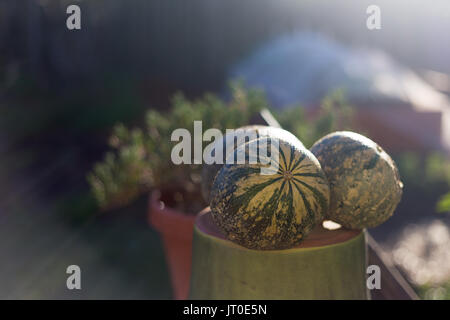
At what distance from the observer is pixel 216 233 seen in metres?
1.92

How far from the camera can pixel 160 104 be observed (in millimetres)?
7930

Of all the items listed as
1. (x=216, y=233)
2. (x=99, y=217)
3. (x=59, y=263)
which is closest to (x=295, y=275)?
(x=216, y=233)

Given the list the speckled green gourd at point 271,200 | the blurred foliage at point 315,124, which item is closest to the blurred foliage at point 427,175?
the blurred foliage at point 315,124

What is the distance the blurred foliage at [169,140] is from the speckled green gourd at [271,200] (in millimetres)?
1385

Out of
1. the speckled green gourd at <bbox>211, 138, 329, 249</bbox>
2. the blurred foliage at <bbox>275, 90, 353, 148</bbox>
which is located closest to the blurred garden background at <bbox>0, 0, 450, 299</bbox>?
the blurred foliage at <bbox>275, 90, 353, 148</bbox>

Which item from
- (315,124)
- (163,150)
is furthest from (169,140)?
(315,124)

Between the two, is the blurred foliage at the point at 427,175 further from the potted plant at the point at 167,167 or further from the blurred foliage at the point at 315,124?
the potted plant at the point at 167,167

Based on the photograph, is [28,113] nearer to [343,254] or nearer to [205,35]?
[205,35]

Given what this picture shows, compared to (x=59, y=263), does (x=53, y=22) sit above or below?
above

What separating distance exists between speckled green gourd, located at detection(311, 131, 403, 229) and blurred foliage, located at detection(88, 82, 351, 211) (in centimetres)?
121

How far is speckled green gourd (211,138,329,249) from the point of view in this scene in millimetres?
1683

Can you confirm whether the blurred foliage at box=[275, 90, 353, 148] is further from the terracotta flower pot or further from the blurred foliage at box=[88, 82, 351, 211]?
the terracotta flower pot

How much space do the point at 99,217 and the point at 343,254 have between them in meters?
3.15

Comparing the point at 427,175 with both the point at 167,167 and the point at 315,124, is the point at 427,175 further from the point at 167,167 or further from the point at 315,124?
the point at 167,167
